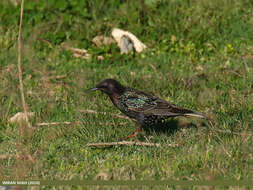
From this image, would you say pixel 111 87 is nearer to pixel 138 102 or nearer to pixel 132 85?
pixel 138 102

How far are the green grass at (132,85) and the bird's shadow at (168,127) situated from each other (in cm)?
3

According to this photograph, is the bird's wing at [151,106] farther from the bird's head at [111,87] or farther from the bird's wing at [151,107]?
the bird's head at [111,87]

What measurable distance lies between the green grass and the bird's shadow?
3cm

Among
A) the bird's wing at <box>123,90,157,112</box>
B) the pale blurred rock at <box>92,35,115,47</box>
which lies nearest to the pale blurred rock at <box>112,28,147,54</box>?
the pale blurred rock at <box>92,35,115,47</box>

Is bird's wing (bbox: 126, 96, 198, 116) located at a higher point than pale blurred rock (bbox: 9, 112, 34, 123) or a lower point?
higher

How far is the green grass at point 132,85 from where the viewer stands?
5160 millimetres

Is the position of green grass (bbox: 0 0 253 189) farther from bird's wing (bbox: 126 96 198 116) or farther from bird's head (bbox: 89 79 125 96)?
bird's head (bbox: 89 79 125 96)

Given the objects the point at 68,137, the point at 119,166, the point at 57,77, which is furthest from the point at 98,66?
the point at 119,166

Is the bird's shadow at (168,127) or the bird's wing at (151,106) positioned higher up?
the bird's wing at (151,106)

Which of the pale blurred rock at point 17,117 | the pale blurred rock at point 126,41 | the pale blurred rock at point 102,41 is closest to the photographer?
the pale blurred rock at point 17,117

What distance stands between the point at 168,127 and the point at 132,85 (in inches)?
60.7

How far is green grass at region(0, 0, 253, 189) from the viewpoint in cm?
516

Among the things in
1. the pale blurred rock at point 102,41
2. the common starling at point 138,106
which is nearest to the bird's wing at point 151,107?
the common starling at point 138,106

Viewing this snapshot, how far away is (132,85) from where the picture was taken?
306 inches
